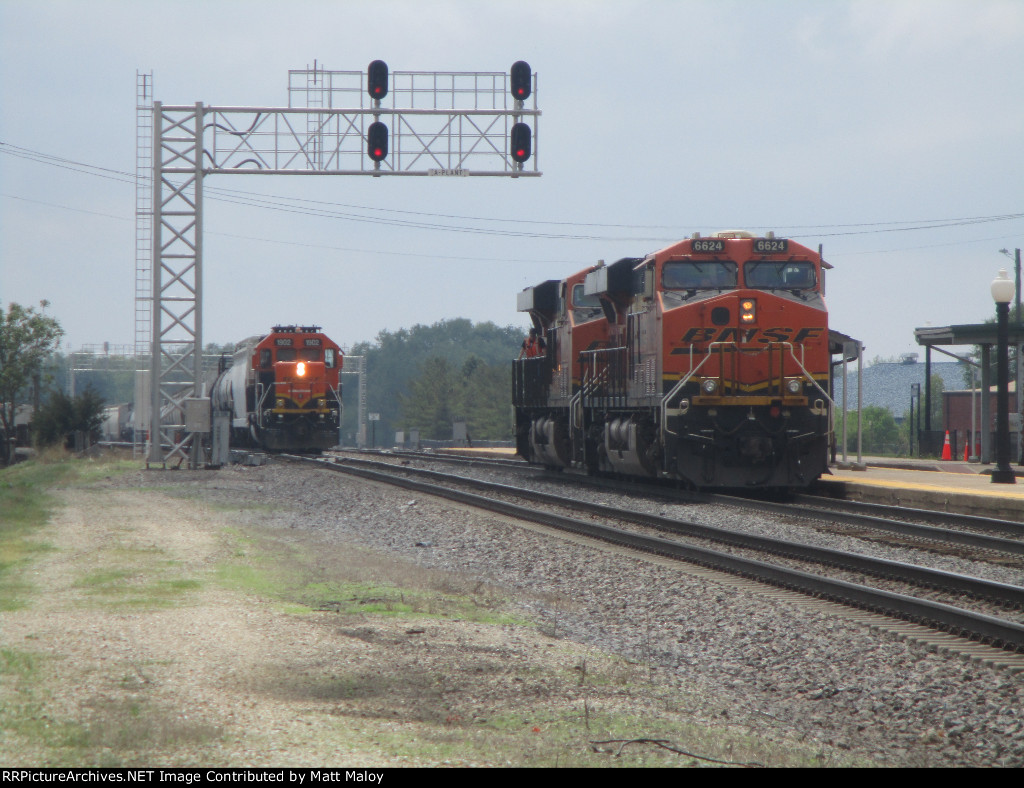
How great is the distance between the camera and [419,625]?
7035 mm

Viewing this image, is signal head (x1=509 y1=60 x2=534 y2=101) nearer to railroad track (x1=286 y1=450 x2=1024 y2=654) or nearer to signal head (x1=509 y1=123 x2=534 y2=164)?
signal head (x1=509 y1=123 x2=534 y2=164)

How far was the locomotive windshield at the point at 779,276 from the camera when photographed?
17047mm

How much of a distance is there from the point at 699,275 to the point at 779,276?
1269 mm

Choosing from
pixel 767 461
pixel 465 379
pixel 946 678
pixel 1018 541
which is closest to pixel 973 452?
pixel 767 461

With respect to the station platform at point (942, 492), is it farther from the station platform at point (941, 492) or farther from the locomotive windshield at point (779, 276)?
the locomotive windshield at point (779, 276)

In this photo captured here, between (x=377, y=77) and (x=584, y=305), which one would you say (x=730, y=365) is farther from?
(x=377, y=77)

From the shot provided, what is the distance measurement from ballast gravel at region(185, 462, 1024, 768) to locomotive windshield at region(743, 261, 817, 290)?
6860 mm

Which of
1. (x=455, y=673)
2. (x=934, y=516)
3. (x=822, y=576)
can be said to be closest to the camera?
(x=455, y=673)

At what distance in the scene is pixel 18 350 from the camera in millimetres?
50344

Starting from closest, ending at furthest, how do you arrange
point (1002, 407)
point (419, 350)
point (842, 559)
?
1. point (842, 559)
2. point (1002, 407)
3. point (419, 350)

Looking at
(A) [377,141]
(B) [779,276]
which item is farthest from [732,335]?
(A) [377,141]
